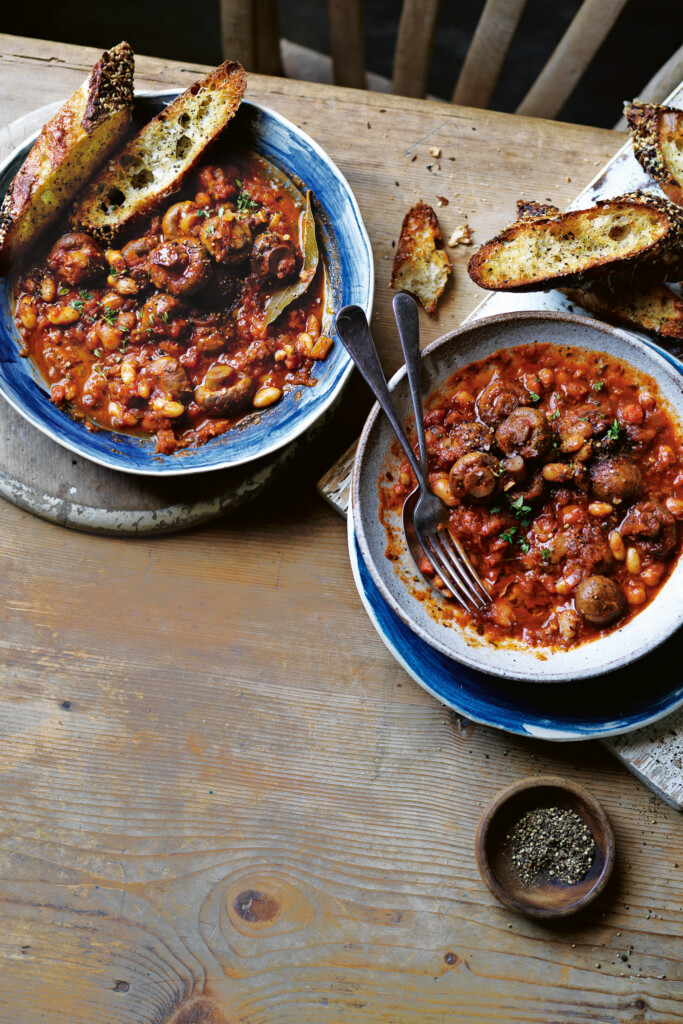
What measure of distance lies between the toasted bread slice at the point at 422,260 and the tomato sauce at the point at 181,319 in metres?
0.34

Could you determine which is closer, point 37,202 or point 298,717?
point 37,202

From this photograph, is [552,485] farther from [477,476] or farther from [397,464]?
[397,464]

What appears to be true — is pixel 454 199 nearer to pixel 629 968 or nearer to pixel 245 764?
pixel 245 764

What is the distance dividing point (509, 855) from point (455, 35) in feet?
15.2

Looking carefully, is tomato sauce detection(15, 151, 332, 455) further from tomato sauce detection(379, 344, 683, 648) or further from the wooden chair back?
the wooden chair back

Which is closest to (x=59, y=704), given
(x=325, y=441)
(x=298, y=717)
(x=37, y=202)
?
(x=298, y=717)

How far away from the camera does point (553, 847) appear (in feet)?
8.70

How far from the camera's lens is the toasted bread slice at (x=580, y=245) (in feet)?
8.39

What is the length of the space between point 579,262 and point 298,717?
6.31 feet

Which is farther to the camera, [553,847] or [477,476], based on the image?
[553,847]

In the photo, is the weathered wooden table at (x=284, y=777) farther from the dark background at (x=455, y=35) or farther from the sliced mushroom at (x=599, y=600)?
the dark background at (x=455, y=35)

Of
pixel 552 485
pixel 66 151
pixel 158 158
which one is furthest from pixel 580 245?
pixel 66 151

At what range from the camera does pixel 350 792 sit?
281 cm

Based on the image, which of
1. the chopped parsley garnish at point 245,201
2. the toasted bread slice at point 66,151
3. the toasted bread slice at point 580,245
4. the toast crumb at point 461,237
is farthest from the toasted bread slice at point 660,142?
the toasted bread slice at point 66,151
